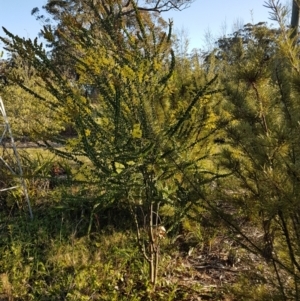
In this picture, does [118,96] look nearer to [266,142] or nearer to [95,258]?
[266,142]

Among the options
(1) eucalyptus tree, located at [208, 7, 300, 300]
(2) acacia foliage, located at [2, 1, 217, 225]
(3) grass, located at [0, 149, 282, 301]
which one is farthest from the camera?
(3) grass, located at [0, 149, 282, 301]

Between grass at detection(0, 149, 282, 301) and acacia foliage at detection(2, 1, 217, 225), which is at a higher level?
acacia foliage at detection(2, 1, 217, 225)

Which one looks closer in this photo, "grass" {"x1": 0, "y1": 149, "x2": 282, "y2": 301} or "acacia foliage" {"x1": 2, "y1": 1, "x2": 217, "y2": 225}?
"acacia foliage" {"x1": 2, "y1": 1, "x2": 217, "y2": 225}

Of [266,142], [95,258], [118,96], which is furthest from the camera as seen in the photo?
[95,258]

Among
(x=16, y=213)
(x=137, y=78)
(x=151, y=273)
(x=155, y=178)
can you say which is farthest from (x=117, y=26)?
(x=16, y=213)

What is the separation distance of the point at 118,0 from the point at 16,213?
306 centimetres

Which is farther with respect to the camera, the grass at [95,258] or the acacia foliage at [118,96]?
the grass at [95,258]

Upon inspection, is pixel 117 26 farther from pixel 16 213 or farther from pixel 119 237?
pixel 16 213

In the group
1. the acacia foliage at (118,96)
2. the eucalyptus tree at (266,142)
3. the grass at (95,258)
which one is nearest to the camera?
the eucalyptus tree at (266,142)

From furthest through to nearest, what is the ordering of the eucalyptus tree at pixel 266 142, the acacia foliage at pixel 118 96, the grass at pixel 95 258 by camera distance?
the grass at pixel 95 258 → the acacia foliage at pixel 118 96 → the eucalyptus tree at pixel 266 142

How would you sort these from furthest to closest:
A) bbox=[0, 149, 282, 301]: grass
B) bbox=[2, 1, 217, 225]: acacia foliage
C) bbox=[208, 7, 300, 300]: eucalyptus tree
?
bbox=[0, 149, 282, 301]: grass < bbox=[2, 1, 217, 225]: acacia foliage < bbox=[208, 7, 300, 300]: eucalyptus tree

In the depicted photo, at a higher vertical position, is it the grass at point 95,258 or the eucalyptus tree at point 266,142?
the eucalyptus tree at point 266,142

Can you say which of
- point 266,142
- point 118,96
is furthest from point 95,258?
point 266,142

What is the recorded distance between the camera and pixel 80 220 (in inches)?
161
